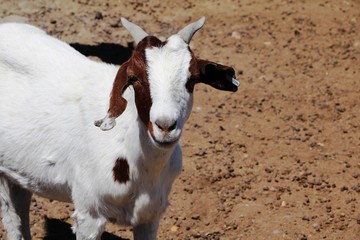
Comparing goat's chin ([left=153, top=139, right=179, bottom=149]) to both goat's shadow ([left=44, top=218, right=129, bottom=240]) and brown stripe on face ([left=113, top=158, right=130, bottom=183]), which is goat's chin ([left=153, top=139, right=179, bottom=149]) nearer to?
brown stripe on face ([left=113, top=158, right=130, bottom=183])

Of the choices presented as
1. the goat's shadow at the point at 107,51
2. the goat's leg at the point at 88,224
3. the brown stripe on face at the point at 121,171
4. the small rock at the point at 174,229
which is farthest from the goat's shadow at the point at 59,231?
the goat's shadow at the point at 107,51

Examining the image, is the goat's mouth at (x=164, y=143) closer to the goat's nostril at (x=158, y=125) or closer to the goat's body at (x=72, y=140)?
the goat's nostril at (x=158, y=125)

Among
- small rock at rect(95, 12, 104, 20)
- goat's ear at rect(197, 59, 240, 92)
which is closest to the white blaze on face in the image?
goat's ear at rect(197, 59, 240, 92)

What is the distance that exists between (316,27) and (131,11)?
8.01 feet

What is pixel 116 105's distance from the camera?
451cm

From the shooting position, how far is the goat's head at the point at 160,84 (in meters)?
4.29

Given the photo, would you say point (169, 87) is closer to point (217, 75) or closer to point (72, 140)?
point (217, 75)

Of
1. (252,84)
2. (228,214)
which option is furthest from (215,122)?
(228,214)

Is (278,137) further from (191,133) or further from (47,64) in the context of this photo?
(47,64)

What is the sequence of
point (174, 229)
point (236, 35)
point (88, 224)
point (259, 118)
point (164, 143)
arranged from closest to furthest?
1. point (164, 143)
2. point (88, 224)
3. point (174, 229)
4. point (259, 118)
5. point (236, 35)

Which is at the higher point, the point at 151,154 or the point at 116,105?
the point at 116,105

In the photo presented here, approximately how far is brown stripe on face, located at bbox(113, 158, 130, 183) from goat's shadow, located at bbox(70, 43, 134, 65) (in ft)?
14.0

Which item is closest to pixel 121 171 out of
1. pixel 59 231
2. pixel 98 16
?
pixel 59 231

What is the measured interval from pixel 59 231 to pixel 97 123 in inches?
95.0
